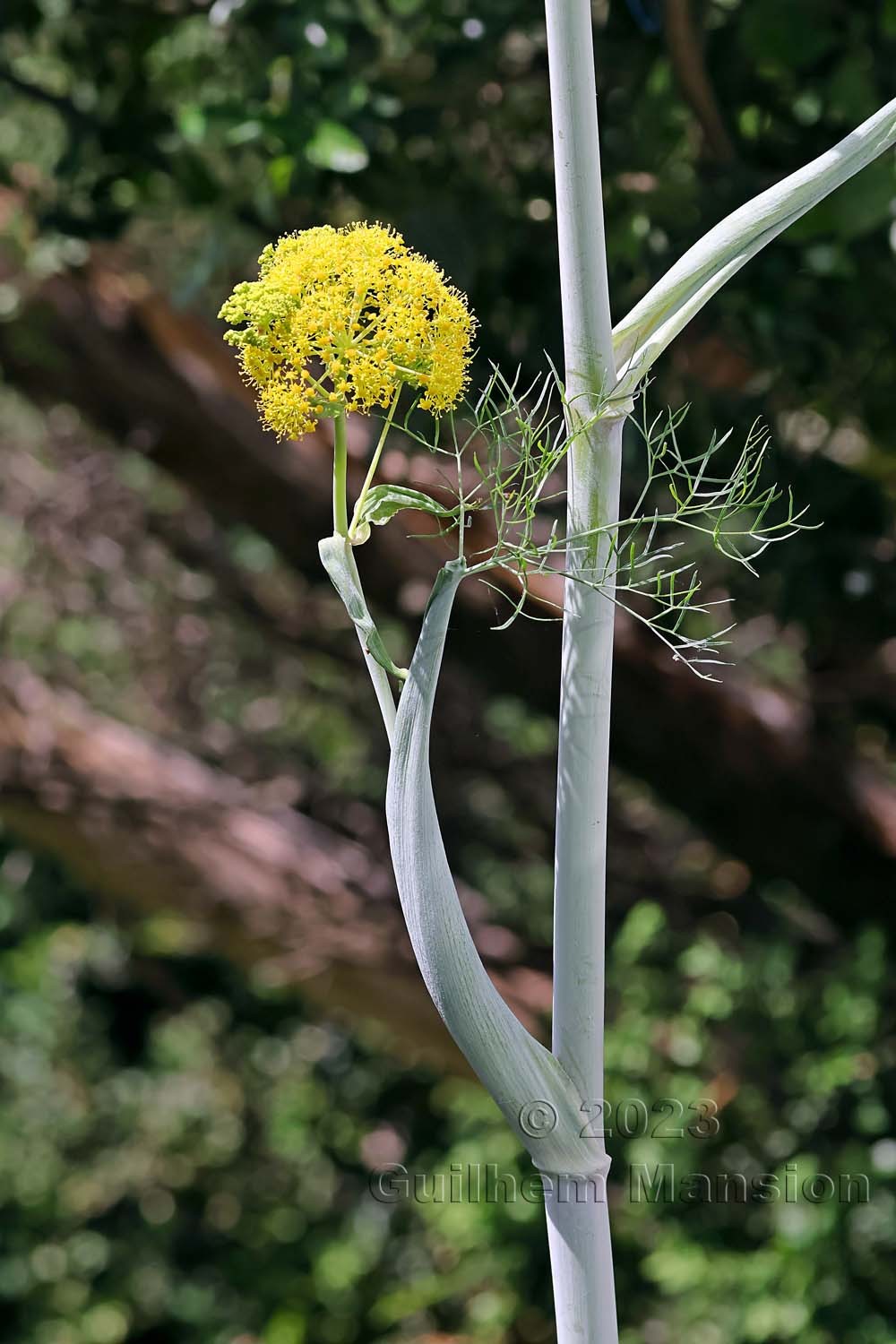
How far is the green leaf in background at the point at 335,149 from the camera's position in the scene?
82 centimetres

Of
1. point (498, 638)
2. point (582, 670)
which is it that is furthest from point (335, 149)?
point (582, 670)

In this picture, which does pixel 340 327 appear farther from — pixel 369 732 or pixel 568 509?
pixel 369 732

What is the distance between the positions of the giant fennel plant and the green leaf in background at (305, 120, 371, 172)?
0.54m

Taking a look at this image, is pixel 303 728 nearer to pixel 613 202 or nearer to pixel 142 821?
pixel 142 821

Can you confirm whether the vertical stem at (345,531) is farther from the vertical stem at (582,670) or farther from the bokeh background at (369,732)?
the bokeh background at (369,732)

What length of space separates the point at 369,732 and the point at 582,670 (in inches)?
57.9

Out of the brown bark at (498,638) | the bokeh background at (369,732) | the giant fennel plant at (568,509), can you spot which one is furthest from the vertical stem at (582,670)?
the brown bark at (498,638)

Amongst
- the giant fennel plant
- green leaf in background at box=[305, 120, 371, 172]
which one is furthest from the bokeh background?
the giant fennel plant

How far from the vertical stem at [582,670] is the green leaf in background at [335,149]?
1.78ft

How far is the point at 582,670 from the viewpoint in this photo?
30 centimetres

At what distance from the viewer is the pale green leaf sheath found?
0.29 metres

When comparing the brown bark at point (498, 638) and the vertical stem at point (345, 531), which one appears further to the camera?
the brown bark at point (498, 638)

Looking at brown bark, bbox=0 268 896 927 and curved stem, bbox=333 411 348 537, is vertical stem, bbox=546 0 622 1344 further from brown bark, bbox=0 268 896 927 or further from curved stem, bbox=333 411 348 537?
brown bark, bbox=0 268 896 927

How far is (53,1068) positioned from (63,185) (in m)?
1.27
